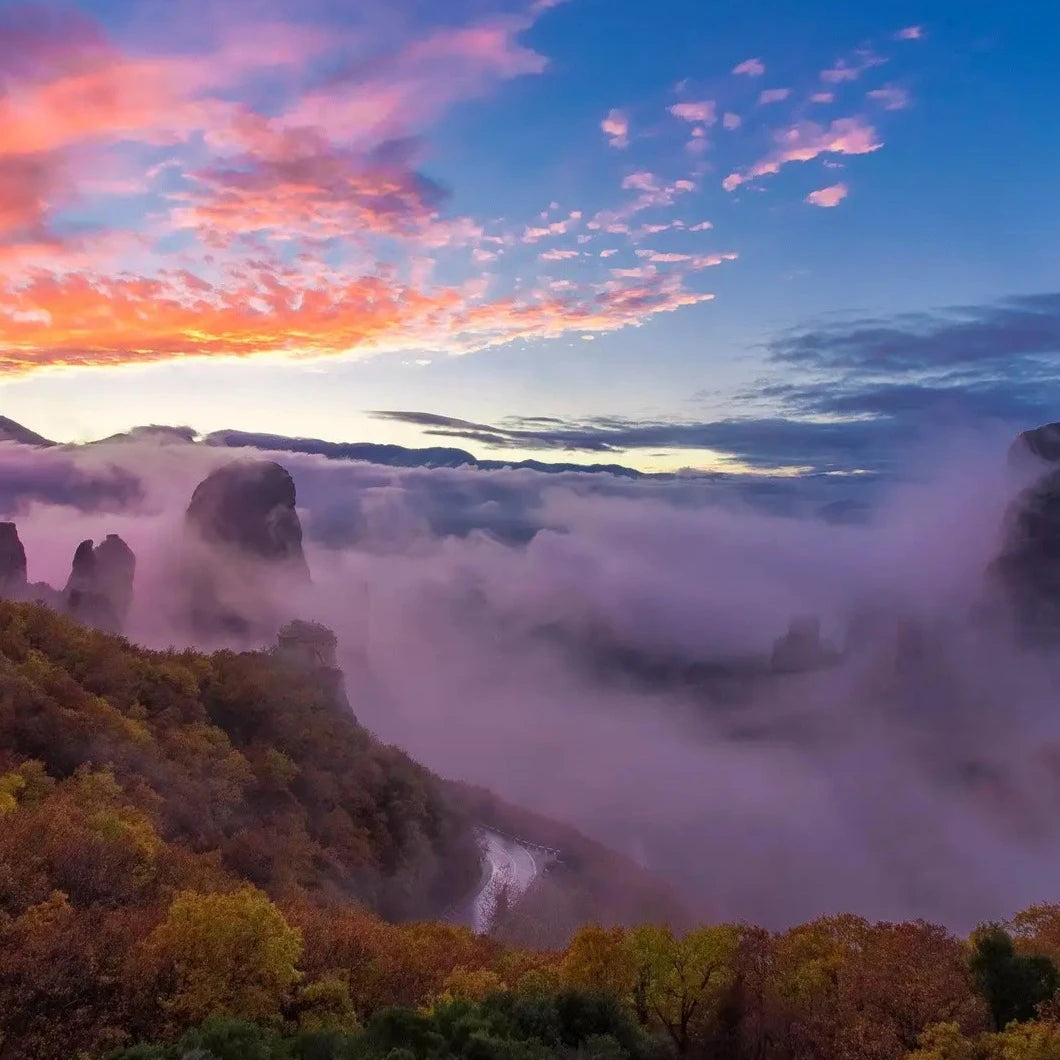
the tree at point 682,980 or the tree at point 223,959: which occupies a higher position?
the tree at point 223,959

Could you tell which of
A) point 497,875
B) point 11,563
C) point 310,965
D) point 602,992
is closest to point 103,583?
point 11,563

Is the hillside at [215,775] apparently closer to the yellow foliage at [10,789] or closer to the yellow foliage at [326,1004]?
the yellow foliage at [10,789]

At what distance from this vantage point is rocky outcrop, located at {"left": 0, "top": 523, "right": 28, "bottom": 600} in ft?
514

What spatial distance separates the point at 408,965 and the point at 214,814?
35.0 meters

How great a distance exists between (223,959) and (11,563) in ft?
504

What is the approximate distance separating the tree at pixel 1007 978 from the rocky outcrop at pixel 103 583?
531 feet

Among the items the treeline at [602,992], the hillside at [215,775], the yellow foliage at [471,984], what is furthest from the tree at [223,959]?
the hillside at [215,775]

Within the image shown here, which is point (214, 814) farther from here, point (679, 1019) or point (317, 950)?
point (679, 1019)

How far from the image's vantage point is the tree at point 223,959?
33688mm

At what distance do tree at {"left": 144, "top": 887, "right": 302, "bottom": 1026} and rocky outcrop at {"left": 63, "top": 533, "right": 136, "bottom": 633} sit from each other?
143 m

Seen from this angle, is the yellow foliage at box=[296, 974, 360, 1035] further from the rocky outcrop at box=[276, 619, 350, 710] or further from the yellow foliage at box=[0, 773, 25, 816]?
the rocky outcrop at box=[276, 619, 350, 710]

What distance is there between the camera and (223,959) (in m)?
34.5

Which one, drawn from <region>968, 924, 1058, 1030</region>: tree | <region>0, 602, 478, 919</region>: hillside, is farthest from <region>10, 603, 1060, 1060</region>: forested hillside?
<region>0, 602, 478, 919</region>: hillside

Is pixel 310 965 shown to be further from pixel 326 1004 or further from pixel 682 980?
pixel 682 980
